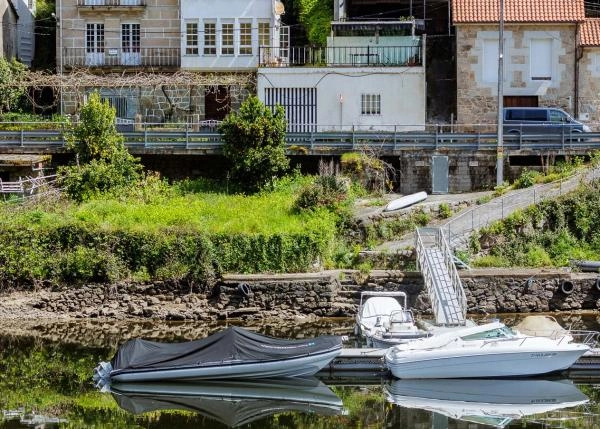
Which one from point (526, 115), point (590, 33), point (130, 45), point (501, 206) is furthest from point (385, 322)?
point (130, 45)

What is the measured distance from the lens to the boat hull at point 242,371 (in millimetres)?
35875

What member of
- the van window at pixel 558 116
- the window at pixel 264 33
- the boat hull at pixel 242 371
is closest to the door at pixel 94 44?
the window at pixel 264 33

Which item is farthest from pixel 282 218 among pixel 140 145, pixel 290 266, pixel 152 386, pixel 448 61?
pixel 448 61

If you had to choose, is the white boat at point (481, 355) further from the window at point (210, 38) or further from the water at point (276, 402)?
the window at point (210, 38)

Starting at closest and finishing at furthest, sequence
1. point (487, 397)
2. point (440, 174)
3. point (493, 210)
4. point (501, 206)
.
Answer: point (487, 397) → point (493, 210) → point (501, 206) → point (440, 174)

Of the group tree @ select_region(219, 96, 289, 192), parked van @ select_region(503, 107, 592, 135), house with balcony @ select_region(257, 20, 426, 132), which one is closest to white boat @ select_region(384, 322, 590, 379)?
tree @ select_region(219, 96, 289, 192)

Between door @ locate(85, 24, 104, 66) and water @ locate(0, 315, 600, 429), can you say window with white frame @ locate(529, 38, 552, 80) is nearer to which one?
door @ locate(85, 24, 104, 66)

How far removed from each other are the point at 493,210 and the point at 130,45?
65.0 feet

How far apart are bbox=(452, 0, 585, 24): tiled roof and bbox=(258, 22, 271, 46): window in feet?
25.7

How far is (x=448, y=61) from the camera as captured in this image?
59.3m

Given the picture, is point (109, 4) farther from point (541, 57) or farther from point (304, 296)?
point (304, 296)

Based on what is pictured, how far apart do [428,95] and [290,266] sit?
1641cm

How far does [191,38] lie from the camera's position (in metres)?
58.7

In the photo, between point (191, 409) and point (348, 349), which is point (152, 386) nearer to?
point (191, 409)
